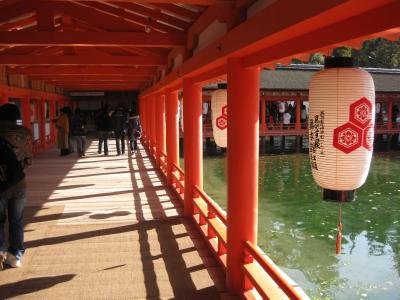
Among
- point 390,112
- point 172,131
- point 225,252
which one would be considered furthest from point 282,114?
point 225,252

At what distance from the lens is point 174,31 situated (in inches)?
242

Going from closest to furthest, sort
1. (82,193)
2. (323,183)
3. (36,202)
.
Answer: (323,183)
(36,202)
(82,193)

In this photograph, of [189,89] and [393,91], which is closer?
[189,89]

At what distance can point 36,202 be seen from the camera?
7.70 meters

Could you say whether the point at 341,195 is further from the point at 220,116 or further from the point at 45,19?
the point at 45,19

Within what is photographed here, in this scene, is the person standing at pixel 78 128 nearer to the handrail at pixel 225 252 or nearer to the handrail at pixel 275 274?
the handrail at pixel 225 252

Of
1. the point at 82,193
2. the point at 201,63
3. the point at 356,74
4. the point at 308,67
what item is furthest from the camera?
the point at 308,67

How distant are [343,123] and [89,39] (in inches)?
170

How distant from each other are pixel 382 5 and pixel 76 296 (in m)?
3.55

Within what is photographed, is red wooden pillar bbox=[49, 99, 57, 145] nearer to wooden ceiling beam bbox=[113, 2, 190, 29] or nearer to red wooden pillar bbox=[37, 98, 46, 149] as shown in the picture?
red wooden pillar bbox=[37, 98, 46, 149]

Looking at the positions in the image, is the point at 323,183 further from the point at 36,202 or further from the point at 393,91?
the point at 393,91

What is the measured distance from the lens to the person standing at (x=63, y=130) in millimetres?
13359

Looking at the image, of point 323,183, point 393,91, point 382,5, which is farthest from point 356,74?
point 393,91

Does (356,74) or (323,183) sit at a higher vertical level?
(356,74)
